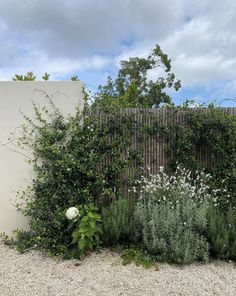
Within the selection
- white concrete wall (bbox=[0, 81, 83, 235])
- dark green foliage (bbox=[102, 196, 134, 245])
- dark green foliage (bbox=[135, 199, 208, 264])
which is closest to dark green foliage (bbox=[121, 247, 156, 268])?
dark green foliage (bbox=[135, 199, 208, 264])

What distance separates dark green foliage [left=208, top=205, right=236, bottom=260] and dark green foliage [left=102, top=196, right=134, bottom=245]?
1.14m

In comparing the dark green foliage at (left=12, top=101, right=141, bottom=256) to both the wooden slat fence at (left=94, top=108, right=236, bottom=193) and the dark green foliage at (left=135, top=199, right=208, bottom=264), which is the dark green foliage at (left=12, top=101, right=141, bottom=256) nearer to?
the wooden slat fence at (left=94, top=108, right=236, bottom=193)

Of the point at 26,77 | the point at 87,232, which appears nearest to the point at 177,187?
the point at 87,232

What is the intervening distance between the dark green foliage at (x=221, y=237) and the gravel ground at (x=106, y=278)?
0.52 feet

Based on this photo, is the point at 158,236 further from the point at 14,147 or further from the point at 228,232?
the point at 14,147

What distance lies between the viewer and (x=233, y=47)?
7.18 m

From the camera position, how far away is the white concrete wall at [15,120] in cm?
626

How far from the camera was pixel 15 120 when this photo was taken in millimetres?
6270

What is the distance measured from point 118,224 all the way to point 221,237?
1432mm

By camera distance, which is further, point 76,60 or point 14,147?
point 76,60

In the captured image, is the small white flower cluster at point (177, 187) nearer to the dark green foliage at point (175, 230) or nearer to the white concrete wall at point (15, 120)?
the dark green foliage at point (175, 230)

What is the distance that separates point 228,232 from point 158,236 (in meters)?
0.97

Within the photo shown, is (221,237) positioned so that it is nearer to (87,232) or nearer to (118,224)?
(118,224)

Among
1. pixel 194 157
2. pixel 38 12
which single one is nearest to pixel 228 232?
pixel 194 157
